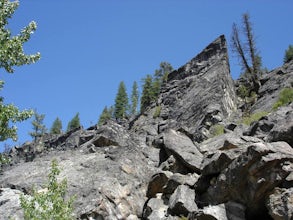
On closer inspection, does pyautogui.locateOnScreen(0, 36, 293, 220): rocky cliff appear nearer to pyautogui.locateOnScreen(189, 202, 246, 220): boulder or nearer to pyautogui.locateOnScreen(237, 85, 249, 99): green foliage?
pyautogui.locateOnScreen(189, 202, 246, 220): boulder

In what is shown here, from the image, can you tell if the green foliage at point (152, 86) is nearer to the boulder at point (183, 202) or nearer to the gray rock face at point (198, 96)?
the gray rock face at point (198, 96)

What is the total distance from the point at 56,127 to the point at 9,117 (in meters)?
106

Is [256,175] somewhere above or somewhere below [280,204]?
above

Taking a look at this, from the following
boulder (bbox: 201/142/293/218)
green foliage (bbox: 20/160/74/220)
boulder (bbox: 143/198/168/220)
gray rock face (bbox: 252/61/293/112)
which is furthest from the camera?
gray rock face (bbox: 252/61/293/112)

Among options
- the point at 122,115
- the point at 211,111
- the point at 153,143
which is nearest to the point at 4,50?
the point at 153,143

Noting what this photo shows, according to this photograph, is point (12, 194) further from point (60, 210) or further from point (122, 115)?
point (122, 115)

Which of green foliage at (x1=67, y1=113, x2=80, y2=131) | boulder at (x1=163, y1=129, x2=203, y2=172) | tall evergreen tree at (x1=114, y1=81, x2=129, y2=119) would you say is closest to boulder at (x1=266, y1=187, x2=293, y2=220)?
boulder at (x1=163, y1=129, x2=203, y2=172)

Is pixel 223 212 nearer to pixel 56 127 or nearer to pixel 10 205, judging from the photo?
pixel 10 205

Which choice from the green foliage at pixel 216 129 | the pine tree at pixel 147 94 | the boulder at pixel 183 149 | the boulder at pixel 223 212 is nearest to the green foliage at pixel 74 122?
the pine tree at pixel 147 94

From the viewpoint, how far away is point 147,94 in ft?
287

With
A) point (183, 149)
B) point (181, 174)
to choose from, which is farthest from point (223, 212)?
point (183, 149)

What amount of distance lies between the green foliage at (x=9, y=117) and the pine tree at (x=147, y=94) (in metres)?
67.1

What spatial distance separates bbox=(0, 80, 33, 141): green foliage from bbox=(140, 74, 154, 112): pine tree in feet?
220

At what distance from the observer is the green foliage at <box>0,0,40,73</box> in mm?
17000
